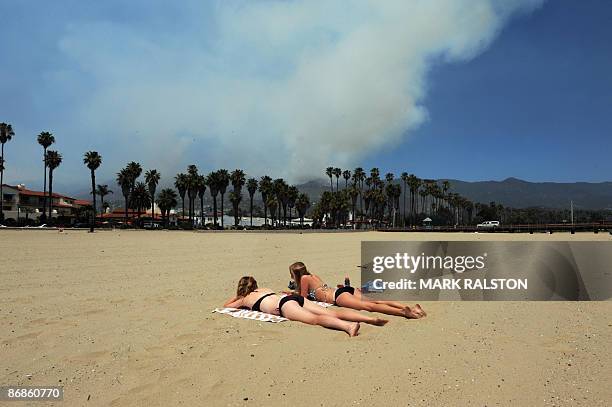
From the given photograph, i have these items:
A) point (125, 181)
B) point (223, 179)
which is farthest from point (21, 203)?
point (223, 179)

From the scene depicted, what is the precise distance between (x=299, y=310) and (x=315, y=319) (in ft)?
1.21

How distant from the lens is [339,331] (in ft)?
21.5

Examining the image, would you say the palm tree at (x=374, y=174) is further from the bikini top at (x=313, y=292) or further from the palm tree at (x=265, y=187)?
the bikini top at (x=313, y=292)

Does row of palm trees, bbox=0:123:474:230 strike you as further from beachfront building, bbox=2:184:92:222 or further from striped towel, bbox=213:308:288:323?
striped towel, bbox=213:308:288:323

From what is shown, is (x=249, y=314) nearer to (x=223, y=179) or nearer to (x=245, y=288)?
(x=245, y=288)

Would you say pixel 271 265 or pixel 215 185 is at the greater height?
pixel 215 185

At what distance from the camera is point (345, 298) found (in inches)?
323

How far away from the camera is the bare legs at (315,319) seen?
6348 millimetres

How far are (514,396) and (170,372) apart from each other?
3587 mm

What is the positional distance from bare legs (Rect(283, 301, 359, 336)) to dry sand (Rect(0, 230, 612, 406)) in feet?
0.43

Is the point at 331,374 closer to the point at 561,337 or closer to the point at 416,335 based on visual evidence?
the point at 416,335

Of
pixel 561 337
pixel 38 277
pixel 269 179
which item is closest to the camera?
pixel 561 337

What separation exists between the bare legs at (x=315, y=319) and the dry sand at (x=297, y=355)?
0.43 ft

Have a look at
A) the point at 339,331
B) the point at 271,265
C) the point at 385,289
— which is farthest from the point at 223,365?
the point at 271,265
